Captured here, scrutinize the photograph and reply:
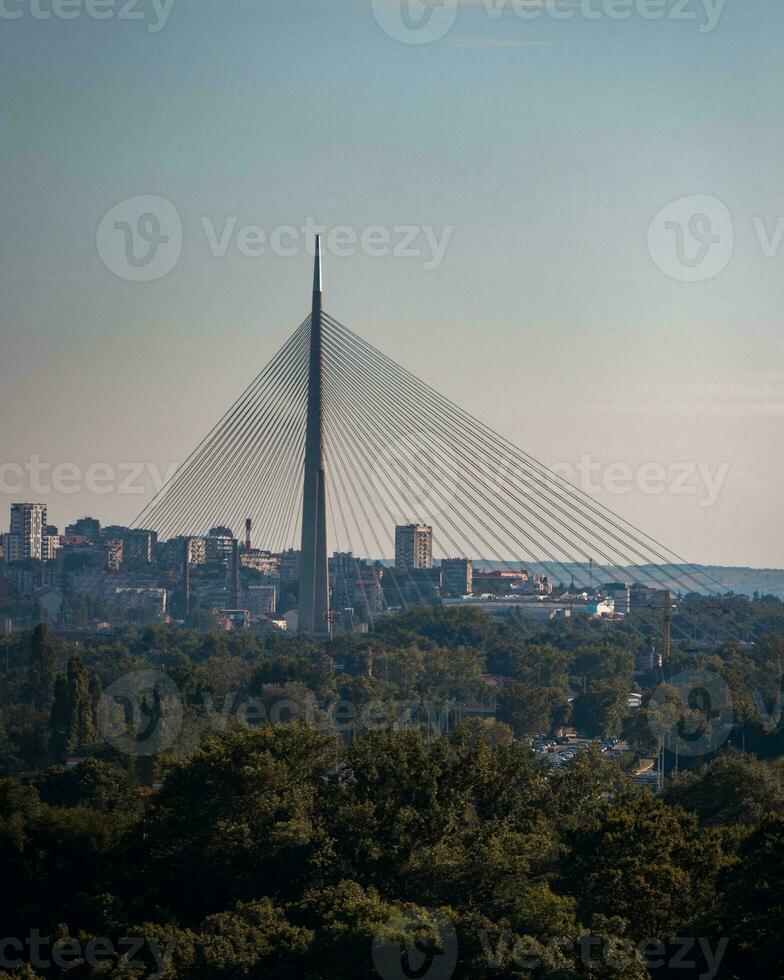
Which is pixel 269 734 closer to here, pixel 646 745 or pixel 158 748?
pixel 158 748

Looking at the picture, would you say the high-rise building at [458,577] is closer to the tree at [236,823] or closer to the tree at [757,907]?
the tree at [236,823]

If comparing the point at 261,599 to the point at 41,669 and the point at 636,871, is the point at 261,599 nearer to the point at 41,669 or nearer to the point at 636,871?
the point at 41,669

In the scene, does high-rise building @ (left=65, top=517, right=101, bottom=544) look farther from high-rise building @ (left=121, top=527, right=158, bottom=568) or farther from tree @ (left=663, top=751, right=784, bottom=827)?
tree @ (left=663, top=751, right=784, bottom=827)

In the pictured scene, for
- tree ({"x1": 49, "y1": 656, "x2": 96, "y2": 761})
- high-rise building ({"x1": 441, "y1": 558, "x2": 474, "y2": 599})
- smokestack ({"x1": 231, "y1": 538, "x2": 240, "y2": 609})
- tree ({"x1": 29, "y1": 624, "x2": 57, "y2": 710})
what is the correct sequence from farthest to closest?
high-rise building ({"x1": 441, "y1": 558, "x2": 474, "y2": 599}) → smokestack ({"x1": 231, "y1": 538, "x2": 240, "y2": 609}) → tree ({"x1": 29, "y1": 624, "x2": 57, "y2": 710}) → tree ({"x1": 49, "y1": 656, "x2": 96, "y2": 761})

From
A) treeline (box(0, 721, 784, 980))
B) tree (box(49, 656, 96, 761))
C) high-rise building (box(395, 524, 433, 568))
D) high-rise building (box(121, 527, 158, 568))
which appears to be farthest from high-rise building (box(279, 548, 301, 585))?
treeline (box(0, 721, 784, 980))

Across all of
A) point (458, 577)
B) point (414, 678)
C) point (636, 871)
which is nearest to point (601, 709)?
point (414, 678)

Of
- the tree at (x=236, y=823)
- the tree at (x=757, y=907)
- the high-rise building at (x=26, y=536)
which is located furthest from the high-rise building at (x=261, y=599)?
the tree at (x=757, y=907)
